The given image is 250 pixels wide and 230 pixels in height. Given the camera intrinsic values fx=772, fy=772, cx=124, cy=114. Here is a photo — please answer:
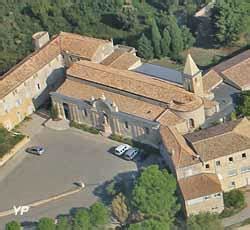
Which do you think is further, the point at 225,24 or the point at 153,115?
the point at 225,24

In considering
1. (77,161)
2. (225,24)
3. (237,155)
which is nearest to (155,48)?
(225,24)

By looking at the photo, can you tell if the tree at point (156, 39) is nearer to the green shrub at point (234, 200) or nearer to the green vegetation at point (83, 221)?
the green shrub at point (234, 200)

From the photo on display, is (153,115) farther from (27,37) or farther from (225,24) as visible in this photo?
→ (27,37)

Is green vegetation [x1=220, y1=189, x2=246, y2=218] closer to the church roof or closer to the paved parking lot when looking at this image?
the paved parking lot

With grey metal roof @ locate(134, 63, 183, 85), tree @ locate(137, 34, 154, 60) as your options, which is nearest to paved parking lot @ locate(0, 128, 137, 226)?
grey metal roof @ locate(134, 63, 183, 85)

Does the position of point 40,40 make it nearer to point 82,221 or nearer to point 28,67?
point 28,67

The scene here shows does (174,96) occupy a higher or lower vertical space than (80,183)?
higher

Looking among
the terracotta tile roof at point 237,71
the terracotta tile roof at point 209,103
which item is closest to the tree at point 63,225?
the terracotta tile roof at point 209,103

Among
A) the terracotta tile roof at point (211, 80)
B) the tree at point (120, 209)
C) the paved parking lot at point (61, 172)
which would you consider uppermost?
the terracotta tile roof at point (211, 80)
